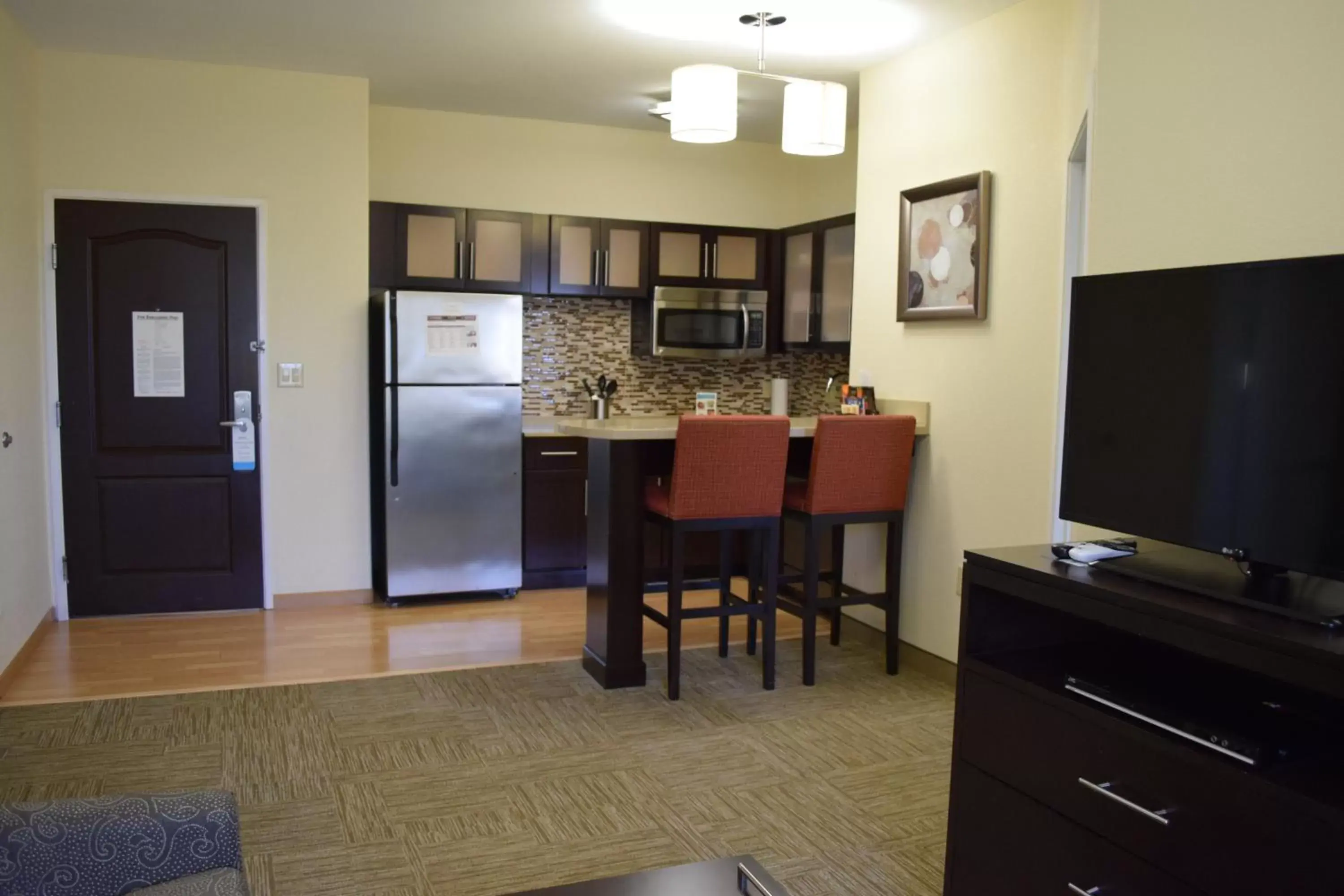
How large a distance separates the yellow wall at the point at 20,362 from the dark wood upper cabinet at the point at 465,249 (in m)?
1.51

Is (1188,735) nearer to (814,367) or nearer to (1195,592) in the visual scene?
(1195,592)

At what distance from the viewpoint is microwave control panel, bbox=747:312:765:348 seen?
5816 millimetres

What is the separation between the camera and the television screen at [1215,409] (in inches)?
60.3

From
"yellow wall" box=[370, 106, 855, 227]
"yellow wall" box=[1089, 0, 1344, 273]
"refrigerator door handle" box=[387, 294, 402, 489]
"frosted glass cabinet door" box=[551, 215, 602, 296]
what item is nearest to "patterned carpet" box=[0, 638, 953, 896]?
"refrigerator door handle" box=[387, 294, 402, 489]

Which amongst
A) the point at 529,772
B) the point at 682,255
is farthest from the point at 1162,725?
the point at 682,255

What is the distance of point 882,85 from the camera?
4.27 m

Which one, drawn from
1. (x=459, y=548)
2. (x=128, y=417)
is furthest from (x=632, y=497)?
(x=128, y=417)

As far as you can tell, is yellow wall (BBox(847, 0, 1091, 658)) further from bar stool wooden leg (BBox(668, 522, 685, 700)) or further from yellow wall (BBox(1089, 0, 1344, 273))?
bar stool wooden leg (BBox(668, 522, 685, 700))

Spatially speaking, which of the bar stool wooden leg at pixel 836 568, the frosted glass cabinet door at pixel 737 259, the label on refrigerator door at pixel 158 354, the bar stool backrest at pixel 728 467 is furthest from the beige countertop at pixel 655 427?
the label on refrigerator door at pixel 158 354

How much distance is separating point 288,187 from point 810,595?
318cm

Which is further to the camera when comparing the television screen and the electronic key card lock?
the electronic key card lock

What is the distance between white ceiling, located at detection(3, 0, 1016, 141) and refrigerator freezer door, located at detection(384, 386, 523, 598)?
1.54 meters

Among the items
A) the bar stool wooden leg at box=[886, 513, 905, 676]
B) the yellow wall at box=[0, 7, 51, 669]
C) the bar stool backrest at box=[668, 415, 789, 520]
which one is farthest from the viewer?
the bar stool wooden leg at box=[886, 513, 905, 676]

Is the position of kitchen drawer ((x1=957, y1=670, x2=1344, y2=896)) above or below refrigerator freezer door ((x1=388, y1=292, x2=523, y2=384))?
below
